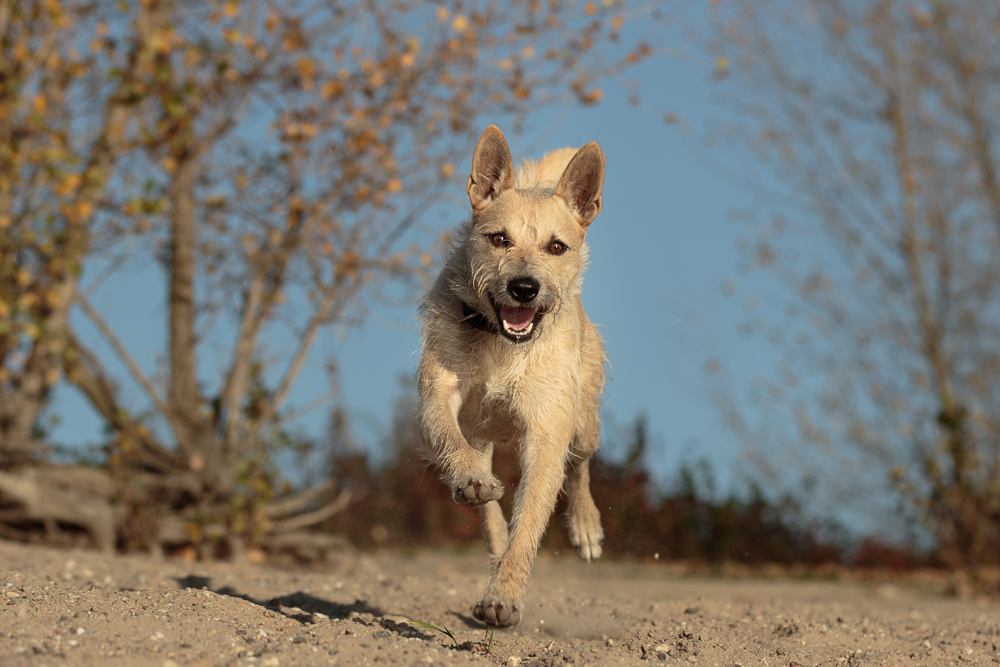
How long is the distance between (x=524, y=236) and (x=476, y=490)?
4.45 feet

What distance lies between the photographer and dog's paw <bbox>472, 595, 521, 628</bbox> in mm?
3988

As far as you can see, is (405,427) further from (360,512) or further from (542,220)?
(542,220)

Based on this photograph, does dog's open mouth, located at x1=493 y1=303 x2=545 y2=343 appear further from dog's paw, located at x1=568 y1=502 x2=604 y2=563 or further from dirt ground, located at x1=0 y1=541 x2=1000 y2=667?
dog's paw, located at x1=568 y1=502 x2=604 y2=563

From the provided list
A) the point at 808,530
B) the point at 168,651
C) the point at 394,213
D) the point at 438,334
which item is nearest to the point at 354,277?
the point at 394,213

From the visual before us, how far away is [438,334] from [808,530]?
41.1 feet

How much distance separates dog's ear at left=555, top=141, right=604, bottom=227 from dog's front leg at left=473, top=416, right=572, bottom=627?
3.82ft

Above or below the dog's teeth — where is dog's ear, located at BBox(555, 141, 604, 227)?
above

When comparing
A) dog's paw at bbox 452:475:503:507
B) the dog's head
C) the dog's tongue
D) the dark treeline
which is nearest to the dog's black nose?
the dog's head

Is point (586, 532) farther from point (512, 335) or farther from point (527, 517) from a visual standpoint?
point (512, 335)

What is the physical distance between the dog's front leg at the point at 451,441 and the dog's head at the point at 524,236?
1.52 feet

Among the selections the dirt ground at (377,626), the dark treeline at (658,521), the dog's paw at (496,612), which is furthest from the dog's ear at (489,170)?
the dark treeline at (658,521)

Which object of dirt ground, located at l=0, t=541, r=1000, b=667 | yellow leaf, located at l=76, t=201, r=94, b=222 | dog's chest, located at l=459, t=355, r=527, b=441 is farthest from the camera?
yellow leaf, located at l=76, t=201, r=94, b=222

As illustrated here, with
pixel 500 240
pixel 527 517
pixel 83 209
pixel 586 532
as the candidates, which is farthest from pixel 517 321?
pixel 83 209

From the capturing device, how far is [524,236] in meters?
4.54
